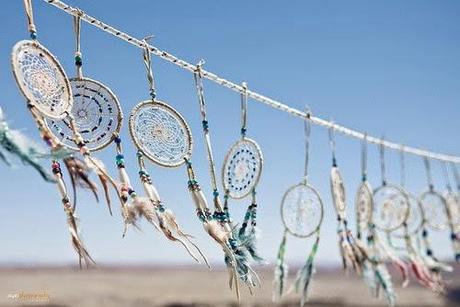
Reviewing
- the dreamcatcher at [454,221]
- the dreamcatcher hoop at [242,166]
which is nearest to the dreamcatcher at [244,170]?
the dreamcatcher hoop at [242,166]

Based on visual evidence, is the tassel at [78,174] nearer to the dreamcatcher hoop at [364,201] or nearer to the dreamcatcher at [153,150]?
the dreamcatcher at [153,150]

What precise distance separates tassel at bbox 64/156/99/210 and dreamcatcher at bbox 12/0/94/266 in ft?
0.10

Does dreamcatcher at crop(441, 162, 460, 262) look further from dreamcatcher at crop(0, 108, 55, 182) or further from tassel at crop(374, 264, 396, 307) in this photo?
dreamcatcher at crop(0, 108, 55, 182)

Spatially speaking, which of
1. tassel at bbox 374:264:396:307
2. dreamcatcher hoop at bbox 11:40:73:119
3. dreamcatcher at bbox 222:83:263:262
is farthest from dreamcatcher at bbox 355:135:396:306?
dreamcatcher hoop at bbox 11:40:73:119

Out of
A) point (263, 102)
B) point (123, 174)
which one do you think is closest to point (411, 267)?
point (263, 102)

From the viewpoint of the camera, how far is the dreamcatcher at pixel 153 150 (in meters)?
2.07

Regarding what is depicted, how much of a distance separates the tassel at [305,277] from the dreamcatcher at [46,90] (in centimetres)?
175

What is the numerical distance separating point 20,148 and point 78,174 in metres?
0.23

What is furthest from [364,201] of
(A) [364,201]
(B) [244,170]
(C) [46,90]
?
(C) [46,90]

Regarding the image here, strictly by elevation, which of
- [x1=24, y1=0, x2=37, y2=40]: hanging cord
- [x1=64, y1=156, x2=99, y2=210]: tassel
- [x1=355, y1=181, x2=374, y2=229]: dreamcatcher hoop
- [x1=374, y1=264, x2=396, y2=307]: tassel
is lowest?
[x1=374, y1=264, x2=396, y2=307]: tassel

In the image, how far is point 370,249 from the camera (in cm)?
382

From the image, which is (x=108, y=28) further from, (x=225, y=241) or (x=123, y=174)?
(x=225, y=241)

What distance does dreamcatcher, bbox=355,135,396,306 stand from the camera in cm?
376

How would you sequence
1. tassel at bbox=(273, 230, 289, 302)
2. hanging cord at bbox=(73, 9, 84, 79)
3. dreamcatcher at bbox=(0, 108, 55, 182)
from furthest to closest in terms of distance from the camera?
tassel at bbox=(273, 230, 289, 302) < hanging cord at bbox=(73, 9, 84, 79) < dreamcatcher at bbox=(0, 108, 55, 182)
